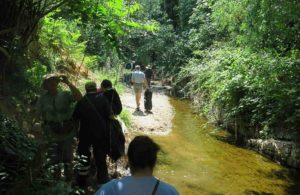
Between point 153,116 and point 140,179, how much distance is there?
12.0 m

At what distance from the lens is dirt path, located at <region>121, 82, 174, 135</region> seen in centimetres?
1286

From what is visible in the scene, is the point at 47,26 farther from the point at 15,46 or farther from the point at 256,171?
the point at 256,171

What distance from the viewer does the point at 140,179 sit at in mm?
2789

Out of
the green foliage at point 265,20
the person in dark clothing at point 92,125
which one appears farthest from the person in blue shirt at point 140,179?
the green foliage at point 265,20

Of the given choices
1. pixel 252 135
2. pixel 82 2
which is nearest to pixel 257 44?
pixel 252 135

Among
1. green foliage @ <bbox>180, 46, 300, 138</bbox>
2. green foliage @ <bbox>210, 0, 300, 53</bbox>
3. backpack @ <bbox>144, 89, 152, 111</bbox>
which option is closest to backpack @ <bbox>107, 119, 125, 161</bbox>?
green foliage @ <bbox>180, 46, 300, 138</bbox>

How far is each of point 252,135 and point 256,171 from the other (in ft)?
8.11

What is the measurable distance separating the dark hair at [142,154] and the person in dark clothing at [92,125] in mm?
3489

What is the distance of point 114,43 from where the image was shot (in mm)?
7531

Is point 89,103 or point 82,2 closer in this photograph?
point 89,103

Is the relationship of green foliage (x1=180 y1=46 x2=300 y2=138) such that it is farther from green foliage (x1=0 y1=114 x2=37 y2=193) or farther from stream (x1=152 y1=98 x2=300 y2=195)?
green foliage (x1=0 y1=114 x2=37 y2=193)

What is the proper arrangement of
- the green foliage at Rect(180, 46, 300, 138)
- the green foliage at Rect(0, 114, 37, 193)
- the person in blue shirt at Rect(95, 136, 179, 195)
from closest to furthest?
1. the person in blue shirt at Rect(95, 136, 179, 195)
2. the green foliage at Rect(0, 114, 37, 193)
3. the green foliage at Rect(180, 46, 300, 138)

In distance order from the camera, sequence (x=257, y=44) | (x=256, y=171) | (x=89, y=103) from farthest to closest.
A: (x=257, y=44)
(x=256, y=171)
(x=89, y=103)

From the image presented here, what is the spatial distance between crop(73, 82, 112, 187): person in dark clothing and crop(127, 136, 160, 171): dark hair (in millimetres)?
3489
